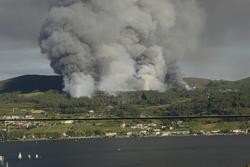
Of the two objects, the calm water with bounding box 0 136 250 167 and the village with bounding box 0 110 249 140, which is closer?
the calm water with bounding box 0 136 250 167

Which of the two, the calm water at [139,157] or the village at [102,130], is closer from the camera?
the calm water at [139,157]

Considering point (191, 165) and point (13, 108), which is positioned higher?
point (13, 108)

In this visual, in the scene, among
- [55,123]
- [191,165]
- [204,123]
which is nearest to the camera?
[191,165]

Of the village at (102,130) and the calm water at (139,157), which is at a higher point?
the village at (102,130)

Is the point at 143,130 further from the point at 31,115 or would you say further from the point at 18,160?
the point at 18,160

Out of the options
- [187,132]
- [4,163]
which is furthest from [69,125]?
[4,163]

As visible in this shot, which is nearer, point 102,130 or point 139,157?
point 139,157

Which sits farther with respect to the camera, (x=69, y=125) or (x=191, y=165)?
(x=69, y=125)

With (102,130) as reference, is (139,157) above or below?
below

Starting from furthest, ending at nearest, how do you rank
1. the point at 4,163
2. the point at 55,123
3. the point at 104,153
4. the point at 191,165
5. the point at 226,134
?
the point at 55,123 → the point at 226,134 → the point at 104,153 → the point at 4,163 → the point at 191,165

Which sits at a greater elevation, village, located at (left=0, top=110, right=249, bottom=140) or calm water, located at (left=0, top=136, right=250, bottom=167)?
village, located at (left=0, top=110, right=249, bottom=140)
